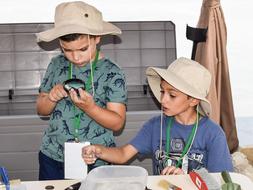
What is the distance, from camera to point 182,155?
174 centimetres

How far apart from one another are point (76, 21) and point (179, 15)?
6.94ft

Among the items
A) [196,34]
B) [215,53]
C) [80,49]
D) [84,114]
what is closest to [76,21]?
[80,49]

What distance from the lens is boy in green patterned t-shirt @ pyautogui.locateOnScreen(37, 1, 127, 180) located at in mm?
1755

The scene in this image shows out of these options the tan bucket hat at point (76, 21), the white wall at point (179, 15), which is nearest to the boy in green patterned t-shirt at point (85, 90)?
the tan bucket hat at point (76, 21)

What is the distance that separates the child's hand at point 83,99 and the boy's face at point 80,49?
0.14 meters

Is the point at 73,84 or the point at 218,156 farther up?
the point at 73,84

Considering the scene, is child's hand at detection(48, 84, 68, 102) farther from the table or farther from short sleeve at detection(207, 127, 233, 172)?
short sleeve at detection(207, 127, 233, 172)

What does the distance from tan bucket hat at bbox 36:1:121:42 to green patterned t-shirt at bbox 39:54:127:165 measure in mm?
154

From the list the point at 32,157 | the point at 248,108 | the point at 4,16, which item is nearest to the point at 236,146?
the point at 248,108

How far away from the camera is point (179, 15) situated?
3750 millimetres

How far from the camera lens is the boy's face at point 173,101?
1778 mm

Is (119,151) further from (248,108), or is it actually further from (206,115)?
(248,108)

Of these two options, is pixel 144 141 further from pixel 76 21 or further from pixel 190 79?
pixel 76 21

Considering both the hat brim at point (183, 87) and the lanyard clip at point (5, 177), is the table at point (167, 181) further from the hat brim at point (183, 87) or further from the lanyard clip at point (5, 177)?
the hat brim at point (183, 87)
